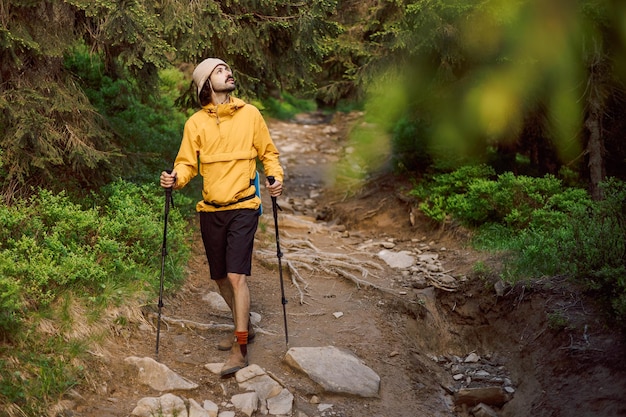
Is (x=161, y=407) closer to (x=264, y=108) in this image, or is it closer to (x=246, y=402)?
(x=246, y=402)

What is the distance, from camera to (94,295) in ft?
19.5

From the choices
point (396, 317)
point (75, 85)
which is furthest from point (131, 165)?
point (396, 317)

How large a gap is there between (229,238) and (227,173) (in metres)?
0.59

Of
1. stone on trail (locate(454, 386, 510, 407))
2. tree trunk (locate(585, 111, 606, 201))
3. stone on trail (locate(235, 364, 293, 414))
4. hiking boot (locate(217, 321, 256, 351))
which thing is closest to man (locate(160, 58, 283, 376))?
stone on trail (locate(235, 364, 293, 414))

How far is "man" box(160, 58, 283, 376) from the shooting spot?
546cm

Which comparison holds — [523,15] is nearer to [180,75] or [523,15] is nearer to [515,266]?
[515,266]

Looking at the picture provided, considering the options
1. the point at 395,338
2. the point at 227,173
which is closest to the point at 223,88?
the point at 227,173

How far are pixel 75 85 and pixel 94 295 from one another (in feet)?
9.22

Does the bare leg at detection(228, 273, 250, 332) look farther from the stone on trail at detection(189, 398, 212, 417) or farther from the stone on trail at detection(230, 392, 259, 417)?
the stone on trail at detection(189, 398, 212, 417)

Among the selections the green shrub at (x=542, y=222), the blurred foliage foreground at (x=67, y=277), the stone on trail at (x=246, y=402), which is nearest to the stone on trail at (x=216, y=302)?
the blurred foliage foreground at (x=67, y=277)

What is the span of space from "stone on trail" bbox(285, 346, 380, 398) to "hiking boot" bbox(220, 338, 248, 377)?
→ 1.57 feet

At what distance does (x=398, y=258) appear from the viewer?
9.18m

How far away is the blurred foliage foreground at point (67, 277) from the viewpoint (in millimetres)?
4770

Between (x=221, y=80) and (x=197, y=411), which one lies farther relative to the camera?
(x=221, y=80)
